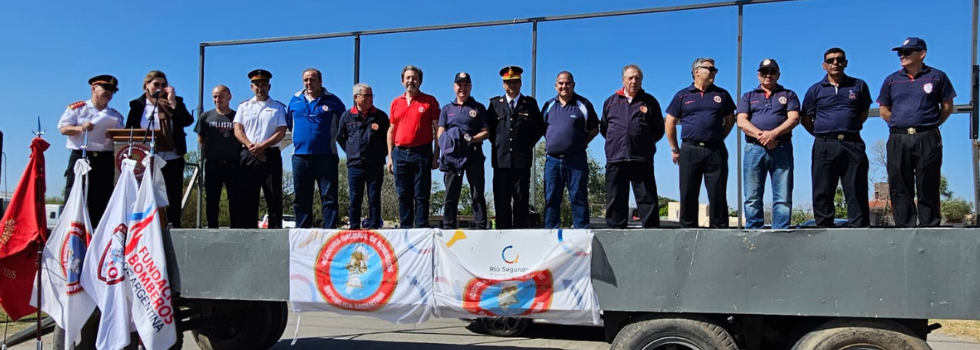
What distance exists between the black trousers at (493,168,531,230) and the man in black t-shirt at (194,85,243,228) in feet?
7.90

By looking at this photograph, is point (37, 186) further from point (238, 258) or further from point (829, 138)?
point (829, 138)

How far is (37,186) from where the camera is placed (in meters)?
5.65

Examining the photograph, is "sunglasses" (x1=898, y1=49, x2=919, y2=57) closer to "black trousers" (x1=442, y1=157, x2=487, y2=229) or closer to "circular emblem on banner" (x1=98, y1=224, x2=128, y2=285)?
"black trousers" (x1=442, y1=157, x2=487, y2=229)

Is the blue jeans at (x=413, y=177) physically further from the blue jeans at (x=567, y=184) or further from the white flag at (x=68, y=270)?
the white flag at (x=68, y=270)

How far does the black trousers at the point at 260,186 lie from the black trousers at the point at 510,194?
2074 millimetres

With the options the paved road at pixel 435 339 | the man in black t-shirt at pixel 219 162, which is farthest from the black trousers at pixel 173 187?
the paved road at pixel 435 339

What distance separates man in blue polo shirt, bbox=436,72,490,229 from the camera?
5.88 meters

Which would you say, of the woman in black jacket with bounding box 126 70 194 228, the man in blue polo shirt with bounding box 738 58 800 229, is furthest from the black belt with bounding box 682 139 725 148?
the woman in black jacket with bounding box 126 70 194 228

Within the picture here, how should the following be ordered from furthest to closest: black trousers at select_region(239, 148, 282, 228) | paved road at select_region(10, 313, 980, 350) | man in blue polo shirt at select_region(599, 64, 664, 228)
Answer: paved road at select_region(10, 313, 980, 350)
black trousers at select_region(239, 148, 282, 228)
man in blue polo shirt at select_region(599, 64, 664, 228)

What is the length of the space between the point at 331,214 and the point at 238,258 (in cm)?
113

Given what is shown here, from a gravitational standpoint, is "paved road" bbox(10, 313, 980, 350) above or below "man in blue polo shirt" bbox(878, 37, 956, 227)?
below

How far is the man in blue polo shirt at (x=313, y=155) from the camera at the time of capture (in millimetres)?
6309

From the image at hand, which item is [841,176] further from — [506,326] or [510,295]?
[506,326]

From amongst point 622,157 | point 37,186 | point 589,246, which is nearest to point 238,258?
point 37,186
